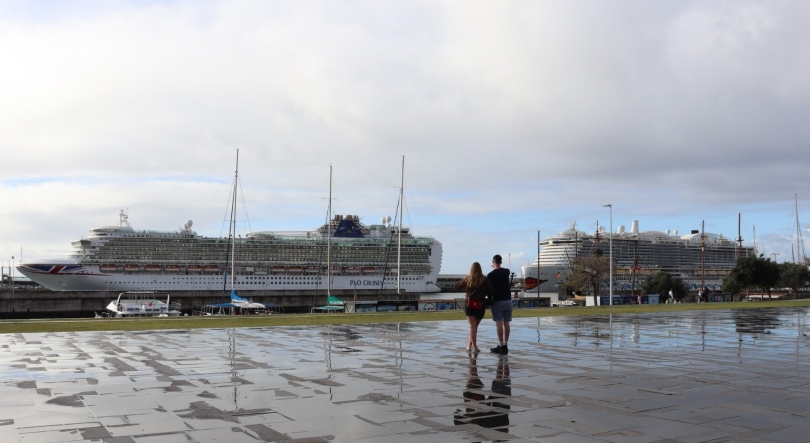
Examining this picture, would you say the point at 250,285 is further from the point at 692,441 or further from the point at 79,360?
the point at 692,441

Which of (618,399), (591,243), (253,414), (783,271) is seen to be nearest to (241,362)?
(253,414)

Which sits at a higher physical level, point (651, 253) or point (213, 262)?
point (651, 253)

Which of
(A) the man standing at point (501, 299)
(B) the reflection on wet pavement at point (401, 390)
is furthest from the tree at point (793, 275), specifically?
(A) the man standing at point (501, 299)

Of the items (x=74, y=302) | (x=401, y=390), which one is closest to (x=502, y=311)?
(x=401, y=390)

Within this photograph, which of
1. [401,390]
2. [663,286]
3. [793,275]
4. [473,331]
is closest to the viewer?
[401,390]

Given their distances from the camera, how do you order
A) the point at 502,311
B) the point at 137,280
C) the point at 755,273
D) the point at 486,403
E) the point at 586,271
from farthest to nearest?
the point at 137,280
the point at 586,271
the point at 755,273
the point at 502,311
the point at 486,403

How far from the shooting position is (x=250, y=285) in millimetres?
82188

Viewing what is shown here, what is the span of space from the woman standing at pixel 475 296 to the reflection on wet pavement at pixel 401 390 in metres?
0.38

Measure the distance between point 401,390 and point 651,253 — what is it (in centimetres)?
11217

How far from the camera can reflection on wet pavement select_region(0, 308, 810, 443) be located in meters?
5.04

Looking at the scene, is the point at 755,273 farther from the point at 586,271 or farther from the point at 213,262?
the point at 213,262

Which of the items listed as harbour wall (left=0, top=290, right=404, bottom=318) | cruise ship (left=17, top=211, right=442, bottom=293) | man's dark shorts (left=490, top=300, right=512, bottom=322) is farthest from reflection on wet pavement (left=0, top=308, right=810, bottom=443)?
cruise ship (left=17, top=211, right=442, bottom=293)

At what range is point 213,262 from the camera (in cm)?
8225

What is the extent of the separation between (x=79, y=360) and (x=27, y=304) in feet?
195
